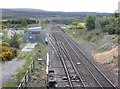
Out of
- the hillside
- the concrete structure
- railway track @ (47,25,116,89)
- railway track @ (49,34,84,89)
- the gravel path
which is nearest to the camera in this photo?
railway track @ (49,34,84,89)

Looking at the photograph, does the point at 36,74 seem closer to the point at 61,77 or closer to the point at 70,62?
the point at 61,77

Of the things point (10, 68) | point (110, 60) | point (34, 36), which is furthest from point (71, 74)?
point (34, 36)

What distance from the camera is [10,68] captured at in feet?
77.6

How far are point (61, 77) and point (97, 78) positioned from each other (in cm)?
221

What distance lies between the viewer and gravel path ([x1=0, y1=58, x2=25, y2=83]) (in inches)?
800

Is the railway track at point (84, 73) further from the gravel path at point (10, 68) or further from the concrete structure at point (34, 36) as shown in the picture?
the concrete structure at point (34, 36)

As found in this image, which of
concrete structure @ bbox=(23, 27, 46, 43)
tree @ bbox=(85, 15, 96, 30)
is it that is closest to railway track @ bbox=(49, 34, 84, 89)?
concrete structure @ bbox=(23, 27, 46, 43)

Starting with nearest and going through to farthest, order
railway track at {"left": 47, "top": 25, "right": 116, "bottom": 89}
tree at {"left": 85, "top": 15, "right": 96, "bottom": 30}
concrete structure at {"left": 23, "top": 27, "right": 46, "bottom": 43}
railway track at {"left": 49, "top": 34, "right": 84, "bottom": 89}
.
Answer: railway track at {"left": 49, "top": 34, "right": 84, "bottom": 89}
railway track at {"left": 47, "top": 25, "right": 116, "bottom": 89}
concrete structure at {"left": 23, "top": 27, "right": 46, "bottom": 43}
tree at {"left": 85, "top": 15, "right": 96, "bottom": 30}

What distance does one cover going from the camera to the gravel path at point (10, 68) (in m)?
20.3

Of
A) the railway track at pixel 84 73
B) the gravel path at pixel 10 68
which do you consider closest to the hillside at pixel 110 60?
the railway track at pixel 84 73

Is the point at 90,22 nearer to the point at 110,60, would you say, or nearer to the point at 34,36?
the point at 34,36

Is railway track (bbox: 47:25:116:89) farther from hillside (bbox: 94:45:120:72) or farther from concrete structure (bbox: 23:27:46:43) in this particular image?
concrete structure (bbox: 23:27:46:43)

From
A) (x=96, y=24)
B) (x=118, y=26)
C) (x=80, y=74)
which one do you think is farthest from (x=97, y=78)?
(x=96, y=24)

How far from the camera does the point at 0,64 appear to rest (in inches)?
998
